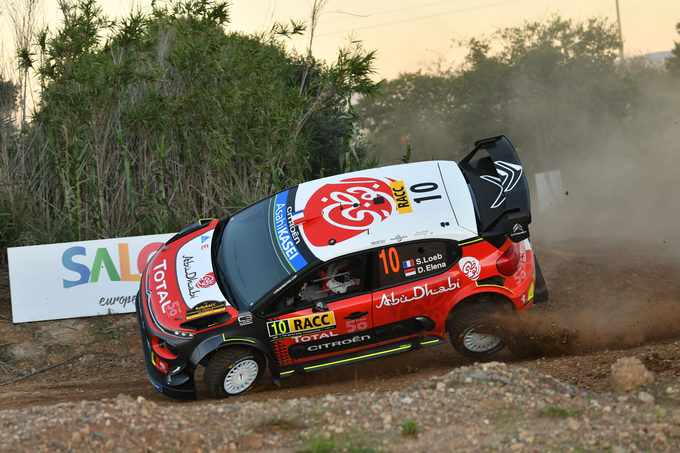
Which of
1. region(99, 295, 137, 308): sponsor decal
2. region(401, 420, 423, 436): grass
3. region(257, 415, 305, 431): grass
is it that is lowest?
region(401, 420, 423, 436): grass

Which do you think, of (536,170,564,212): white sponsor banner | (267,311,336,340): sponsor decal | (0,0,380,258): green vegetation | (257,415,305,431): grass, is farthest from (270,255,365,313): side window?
(536,170,564,212): white sponsor banner

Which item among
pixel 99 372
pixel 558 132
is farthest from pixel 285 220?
pixel 558 132

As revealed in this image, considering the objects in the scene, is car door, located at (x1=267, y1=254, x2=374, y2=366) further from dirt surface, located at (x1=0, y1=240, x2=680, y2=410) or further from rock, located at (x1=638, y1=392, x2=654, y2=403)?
rock, located at (x1=638, y1=392, x2=654, y2=403)

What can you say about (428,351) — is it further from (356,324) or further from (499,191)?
(499,191)

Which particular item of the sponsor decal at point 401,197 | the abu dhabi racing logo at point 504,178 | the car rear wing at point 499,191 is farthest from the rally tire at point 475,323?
the sponsor decal at point 401,197

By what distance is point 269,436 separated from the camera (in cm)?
364

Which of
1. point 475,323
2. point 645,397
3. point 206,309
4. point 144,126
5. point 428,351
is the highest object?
point 144,126

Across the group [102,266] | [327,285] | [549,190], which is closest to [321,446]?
[327,285]

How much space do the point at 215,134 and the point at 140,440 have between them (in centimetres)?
658

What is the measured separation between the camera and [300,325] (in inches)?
209

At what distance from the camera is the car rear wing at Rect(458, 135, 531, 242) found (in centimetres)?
563

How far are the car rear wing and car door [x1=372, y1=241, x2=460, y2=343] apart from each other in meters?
0.55

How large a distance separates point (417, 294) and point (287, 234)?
1.43 meters

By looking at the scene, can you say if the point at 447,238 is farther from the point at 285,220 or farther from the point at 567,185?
the point at 567,185
